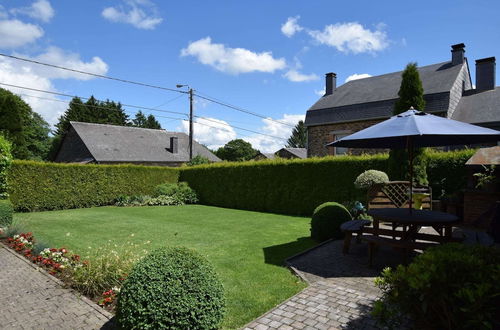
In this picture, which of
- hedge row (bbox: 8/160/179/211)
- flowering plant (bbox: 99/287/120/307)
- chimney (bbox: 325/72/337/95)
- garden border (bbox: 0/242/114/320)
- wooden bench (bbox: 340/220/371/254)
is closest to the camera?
garden border (bbox: 0/242/114/320)

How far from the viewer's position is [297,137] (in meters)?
65.9

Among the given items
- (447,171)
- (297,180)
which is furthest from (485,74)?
(297,180)

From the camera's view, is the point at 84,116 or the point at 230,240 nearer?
the point at 230,240

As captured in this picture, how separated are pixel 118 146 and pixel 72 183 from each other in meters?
13.5

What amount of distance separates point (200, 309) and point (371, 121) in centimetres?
1702

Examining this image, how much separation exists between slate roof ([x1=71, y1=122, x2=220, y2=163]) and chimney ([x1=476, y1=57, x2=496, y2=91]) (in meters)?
26.1

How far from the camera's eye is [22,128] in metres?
31.4

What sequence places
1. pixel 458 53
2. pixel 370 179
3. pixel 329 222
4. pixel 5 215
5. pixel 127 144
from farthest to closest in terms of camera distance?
1. pixel 127 144
2. pixel 458 53
3. pixel 370 179
4. pixel 5 215
5. pixel 329 222

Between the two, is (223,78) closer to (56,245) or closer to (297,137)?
(56,245)

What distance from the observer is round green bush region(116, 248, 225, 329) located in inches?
109

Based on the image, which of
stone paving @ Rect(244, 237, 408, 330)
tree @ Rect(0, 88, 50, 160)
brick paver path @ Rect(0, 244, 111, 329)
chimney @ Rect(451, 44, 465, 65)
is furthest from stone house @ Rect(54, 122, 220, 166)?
stone paving @ Rect(244, 237, 408, 330)

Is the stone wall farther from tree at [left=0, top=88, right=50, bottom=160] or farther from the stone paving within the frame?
tree at [left=0, top=88, right=50, bottom=160]

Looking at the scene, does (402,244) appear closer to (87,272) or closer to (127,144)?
(87,272)

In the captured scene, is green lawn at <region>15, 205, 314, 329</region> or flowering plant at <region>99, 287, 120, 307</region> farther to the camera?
green lawn at <region>15, 205, 314, 329</region>
